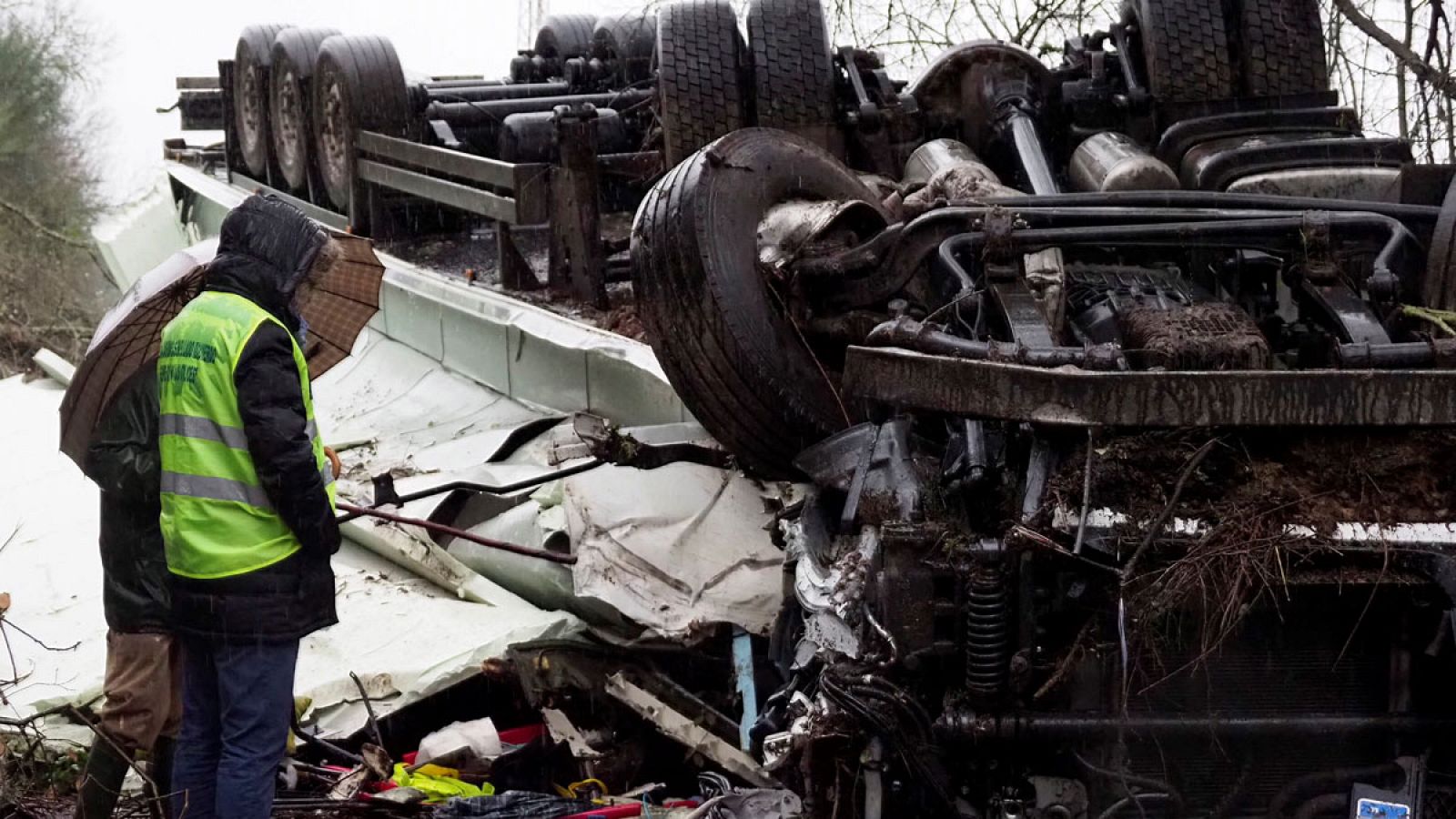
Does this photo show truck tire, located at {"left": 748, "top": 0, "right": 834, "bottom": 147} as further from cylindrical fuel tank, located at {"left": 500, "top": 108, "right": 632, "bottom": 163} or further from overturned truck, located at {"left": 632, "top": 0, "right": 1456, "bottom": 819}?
cylindrical fuel tank, located at {"left": 500, "top": 108, "right": 632, "bottom": 163}

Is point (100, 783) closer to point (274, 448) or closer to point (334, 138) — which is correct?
point (274, 448)

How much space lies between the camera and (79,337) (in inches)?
474

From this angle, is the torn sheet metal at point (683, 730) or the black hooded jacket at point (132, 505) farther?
the torn sheet metal at point (683, 730)

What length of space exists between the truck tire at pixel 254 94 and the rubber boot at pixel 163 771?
7528 mm

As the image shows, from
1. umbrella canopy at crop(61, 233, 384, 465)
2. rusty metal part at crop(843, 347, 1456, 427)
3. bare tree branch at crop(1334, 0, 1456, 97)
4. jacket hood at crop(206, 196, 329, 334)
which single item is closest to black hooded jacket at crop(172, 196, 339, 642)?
jacket hood at crop(206, 196, 329, 334)

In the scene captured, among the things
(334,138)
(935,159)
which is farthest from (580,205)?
(334,138)

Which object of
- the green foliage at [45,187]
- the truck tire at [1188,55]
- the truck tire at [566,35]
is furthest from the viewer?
the green foliage at [45,187]

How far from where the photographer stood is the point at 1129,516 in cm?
295

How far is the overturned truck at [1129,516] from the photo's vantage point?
Result: 294cm

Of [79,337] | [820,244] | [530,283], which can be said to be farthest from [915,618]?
[79,337]

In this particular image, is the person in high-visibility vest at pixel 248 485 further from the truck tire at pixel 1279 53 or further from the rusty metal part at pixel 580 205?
the rusty metal part at pixel 580 205

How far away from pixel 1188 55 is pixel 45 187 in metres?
13.8

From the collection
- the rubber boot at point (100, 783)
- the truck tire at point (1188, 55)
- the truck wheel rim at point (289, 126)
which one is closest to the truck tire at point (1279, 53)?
the truck tire at point (1188, 55)

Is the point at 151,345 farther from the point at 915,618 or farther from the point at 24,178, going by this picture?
the point at 24,178
